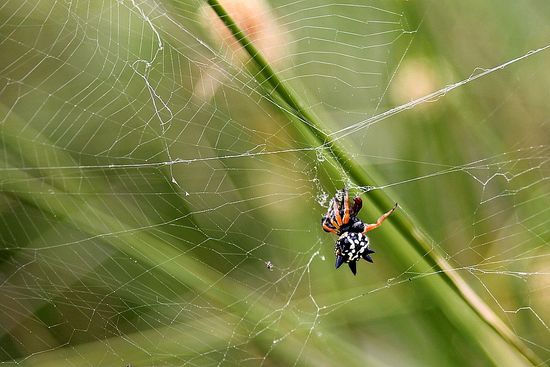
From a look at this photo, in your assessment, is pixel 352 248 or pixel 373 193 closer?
pixel 373 193

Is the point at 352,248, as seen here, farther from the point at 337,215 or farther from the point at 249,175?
the point at 249,175

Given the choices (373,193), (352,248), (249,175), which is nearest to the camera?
(373,193)

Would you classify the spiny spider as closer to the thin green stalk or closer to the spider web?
the spider web

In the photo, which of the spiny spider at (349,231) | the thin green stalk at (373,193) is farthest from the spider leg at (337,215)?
the thin green stalk at (373,193)

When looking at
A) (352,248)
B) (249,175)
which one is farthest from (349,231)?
(249,175)

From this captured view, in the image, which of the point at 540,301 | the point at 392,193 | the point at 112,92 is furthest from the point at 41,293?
the point at 540,301

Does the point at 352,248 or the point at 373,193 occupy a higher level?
the point at 373,193
